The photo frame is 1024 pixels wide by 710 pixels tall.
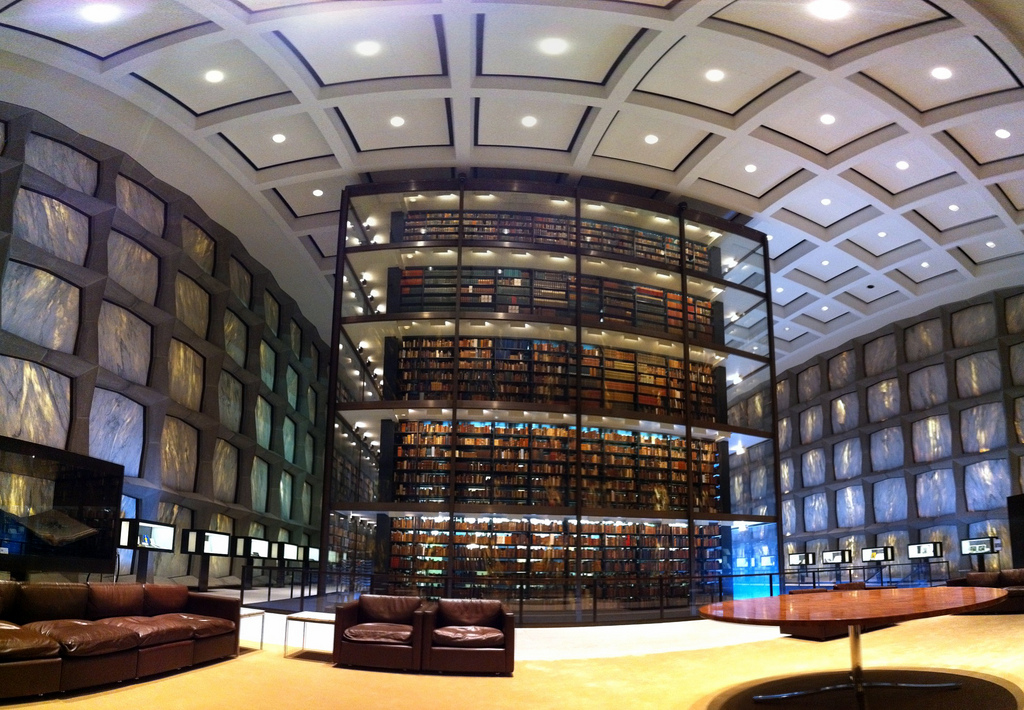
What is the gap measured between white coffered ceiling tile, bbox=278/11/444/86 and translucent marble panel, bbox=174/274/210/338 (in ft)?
17.0

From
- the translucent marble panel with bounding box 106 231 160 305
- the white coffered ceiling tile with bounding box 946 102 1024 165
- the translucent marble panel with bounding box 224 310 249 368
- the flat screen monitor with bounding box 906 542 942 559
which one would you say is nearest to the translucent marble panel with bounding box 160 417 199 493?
the translucent marble panel with bounding box 224 310 249 368

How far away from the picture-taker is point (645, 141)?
1343cm

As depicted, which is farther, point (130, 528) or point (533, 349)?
point (533, 349)

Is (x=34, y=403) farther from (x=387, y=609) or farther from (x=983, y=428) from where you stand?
(x=983, y=428)

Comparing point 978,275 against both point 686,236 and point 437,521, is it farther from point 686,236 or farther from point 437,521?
point 437,521

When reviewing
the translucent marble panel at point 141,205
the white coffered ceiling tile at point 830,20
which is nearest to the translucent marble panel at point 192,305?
the translucent marble panel at point 141,205

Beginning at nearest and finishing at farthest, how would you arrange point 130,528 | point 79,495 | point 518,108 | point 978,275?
point 79,495, point 130,528, point 518,108, point 978,275

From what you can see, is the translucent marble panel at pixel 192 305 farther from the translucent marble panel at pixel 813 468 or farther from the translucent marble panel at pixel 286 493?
the translucent marble panel at pixel 813 468

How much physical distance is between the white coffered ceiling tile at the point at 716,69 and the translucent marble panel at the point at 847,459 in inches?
532

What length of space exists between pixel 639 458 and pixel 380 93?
7501 millimetres

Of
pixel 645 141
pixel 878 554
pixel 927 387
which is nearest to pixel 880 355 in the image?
pixel 927 387

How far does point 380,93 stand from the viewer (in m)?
11.8

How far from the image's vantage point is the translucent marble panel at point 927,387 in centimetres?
2000

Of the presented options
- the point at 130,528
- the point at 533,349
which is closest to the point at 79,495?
the point at 130,528
